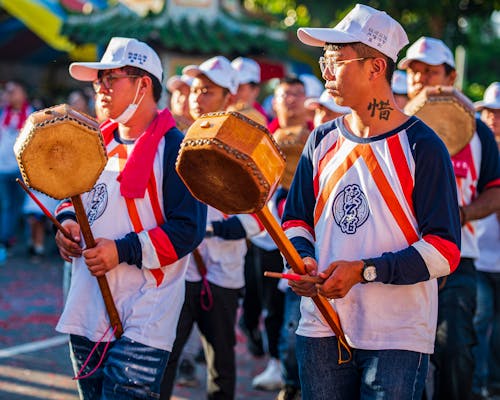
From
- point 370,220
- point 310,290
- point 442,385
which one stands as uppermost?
point 370,220

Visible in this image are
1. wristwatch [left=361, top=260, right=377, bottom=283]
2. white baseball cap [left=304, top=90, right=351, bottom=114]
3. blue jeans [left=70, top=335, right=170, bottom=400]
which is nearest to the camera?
wristwatch [left=361, top=260, right=377, bottom=283]

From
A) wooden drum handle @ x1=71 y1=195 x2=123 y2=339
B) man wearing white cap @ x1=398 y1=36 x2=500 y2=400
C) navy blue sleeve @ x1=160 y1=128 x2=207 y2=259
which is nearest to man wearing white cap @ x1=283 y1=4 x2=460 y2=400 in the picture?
navy blue sleeve @ x1=160 y1=128 x2=207 y2=259

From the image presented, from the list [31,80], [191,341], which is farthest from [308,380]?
[31,80]

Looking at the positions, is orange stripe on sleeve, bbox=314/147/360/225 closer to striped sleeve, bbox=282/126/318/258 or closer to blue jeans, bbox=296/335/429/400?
striped sleeve, bbox=282/126/318/258

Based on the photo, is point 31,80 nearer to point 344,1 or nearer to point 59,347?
point 344,1

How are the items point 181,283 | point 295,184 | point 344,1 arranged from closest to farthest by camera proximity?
point 295,184, point 181,283, point 344,1

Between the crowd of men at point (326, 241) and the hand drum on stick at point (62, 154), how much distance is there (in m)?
0.28

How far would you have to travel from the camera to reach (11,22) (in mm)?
20047

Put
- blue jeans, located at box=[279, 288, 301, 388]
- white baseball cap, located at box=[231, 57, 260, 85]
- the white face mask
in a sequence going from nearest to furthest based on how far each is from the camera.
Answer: the white face mask, blue jeans, located at box=[279, 288, 301, 388], white baseball cap, located at box=[231, 57, 260, 85]

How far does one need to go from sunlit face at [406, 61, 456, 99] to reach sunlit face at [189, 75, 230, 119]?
1314 mm

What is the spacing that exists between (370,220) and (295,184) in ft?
1.54

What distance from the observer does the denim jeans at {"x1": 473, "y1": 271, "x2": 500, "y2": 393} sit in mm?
6402

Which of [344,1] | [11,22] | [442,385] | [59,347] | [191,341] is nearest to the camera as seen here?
[442,385]

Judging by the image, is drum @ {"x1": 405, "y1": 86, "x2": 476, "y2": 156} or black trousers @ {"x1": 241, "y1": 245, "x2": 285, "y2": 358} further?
black trousers @ {"x1": 241, "y1": 245, "x2": 285, "y2": 358}
